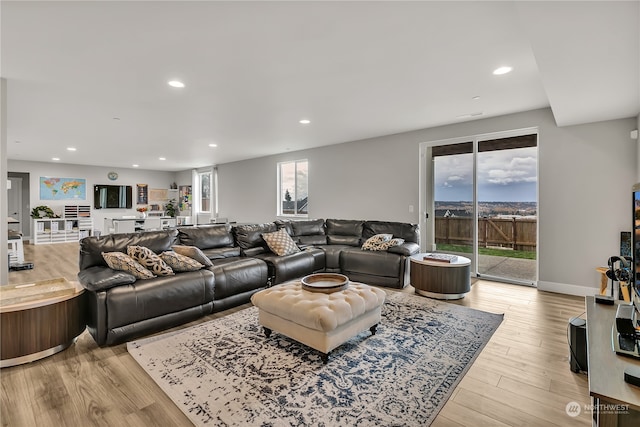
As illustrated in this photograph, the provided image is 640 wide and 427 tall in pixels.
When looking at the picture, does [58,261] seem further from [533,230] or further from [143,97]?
[533,230]

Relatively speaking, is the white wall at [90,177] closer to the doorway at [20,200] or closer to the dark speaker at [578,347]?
the doorway at [20,200]

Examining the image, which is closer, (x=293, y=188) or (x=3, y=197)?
(x=3, y=197)

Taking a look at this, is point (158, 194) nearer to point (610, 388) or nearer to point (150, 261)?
point (150, 261)

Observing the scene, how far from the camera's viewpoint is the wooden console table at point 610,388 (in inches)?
40.7

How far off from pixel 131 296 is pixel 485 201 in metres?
5.00

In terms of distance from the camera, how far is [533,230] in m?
4.91

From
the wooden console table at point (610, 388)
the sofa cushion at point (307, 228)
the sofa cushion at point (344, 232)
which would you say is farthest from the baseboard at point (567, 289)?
the sofa cushion at point (307, 228)

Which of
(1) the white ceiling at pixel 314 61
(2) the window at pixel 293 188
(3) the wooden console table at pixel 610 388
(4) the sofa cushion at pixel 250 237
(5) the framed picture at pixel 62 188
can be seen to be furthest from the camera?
(5) the framed picture at pixel 62 188

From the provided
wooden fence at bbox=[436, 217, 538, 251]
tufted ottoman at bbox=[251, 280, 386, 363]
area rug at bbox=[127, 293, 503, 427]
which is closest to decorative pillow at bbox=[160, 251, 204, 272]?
area rug at bbox=[127, 293, 503, 427]

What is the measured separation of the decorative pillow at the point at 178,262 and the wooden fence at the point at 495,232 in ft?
13.8

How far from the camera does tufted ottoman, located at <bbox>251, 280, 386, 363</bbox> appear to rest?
222cm

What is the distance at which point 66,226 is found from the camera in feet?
30.8

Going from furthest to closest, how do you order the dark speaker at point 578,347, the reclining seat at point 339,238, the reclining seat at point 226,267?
the reclining seat at point 339,238 < the reclining seat at point 226,267 < the dark speaker at point 578,347

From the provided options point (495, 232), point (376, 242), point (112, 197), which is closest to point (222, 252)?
point (376, 242)
